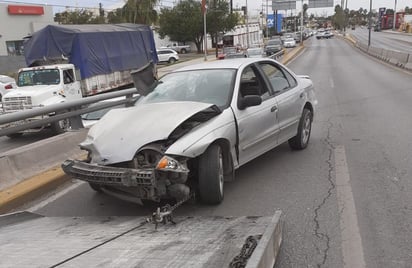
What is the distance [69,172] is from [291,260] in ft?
8.44

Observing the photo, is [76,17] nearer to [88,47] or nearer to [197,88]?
[88,47]

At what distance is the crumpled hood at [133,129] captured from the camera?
4855 millimetres

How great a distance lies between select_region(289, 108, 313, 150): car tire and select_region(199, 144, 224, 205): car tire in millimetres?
2807

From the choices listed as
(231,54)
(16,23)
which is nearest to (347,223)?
(231,54)

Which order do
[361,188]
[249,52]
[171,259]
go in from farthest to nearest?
[249,52] → [361,188] → [171,259]

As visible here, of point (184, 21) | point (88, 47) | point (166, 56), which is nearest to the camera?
point (88, 47)

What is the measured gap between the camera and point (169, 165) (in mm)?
4594

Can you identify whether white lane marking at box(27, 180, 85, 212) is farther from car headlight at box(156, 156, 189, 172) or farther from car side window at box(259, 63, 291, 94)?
car side window at box(259, 63, 291, 94)

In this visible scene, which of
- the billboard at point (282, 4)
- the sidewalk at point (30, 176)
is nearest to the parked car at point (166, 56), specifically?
the billboard at point (282, 4)

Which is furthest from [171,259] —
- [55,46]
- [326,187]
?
[55,46]

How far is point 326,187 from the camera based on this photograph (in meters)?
5.93

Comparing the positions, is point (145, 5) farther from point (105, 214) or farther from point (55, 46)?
point (105, 214)

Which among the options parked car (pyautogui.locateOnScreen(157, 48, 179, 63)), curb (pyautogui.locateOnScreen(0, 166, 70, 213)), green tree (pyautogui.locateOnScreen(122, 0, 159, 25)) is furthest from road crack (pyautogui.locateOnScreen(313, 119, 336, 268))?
green tree (pyautogui.locateOnScreen(122, 0, 159, 25))

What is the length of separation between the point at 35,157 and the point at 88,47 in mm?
16065
